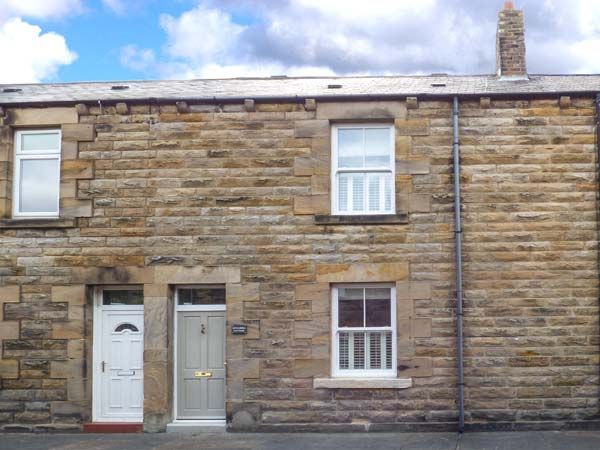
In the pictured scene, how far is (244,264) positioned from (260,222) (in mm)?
750

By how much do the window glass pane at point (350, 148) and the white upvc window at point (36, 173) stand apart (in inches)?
193

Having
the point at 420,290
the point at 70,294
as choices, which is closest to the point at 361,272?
the point at 420,290

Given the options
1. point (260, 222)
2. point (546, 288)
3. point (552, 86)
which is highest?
point (552, 86)

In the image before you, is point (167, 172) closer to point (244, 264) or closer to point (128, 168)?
point (128, 168)

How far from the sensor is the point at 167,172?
13188mm

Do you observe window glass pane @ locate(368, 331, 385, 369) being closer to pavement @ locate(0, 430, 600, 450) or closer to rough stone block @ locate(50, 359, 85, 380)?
pavement @ locate(0, 430, 600, 450)

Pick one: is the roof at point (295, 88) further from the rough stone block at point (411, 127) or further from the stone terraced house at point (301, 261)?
the rough stone block at point (411, 127)

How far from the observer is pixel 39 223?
Answer: 13133mm

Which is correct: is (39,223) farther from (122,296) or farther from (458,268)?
(458,268)

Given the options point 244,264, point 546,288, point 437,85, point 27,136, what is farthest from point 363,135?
point 27,136

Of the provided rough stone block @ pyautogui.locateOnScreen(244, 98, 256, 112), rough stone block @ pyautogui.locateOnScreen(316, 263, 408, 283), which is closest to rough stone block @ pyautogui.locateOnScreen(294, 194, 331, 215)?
rough stone block @ pyautogui.locateOnScreen(316, 263, 408, 283)

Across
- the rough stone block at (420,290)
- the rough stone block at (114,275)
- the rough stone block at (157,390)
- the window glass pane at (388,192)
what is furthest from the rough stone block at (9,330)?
the rough stone block at (420,290)

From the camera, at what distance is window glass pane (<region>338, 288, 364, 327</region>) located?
12.9 m

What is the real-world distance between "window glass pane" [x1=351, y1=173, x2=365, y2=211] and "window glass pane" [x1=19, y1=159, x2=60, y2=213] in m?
5.12
